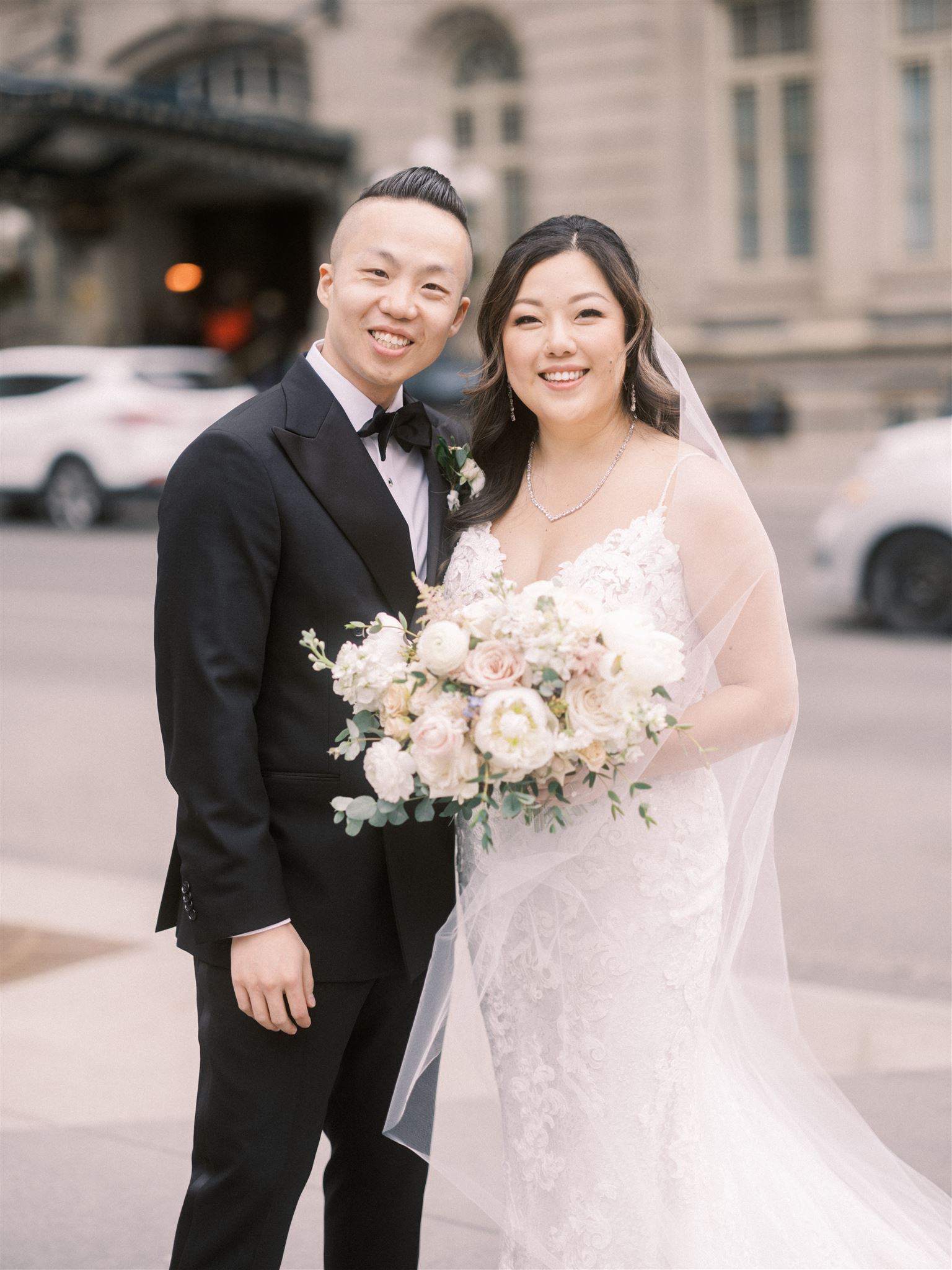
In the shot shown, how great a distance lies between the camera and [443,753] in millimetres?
2322

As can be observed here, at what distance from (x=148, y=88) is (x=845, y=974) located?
86.1 ft

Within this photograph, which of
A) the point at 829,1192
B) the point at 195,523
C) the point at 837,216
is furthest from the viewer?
the point at 837,216

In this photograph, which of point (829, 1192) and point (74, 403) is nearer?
point (829, 1192)

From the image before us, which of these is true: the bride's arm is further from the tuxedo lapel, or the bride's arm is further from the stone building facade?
the stone building facade

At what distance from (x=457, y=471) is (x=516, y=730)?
85cm

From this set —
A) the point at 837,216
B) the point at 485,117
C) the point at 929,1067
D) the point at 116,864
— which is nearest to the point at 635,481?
the point at 929,1067

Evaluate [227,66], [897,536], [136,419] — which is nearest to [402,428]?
[897,536]

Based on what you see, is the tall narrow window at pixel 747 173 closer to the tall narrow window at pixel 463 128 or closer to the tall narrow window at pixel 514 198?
the tall narrow window at pixel 514 198

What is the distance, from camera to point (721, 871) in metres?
2.89

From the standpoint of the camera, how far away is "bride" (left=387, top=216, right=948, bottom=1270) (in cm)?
277

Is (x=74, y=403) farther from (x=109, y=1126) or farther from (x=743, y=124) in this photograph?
(x=109, y=1126)

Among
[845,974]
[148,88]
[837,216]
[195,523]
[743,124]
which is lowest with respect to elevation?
[845,974]

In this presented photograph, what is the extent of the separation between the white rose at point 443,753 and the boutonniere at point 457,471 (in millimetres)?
746

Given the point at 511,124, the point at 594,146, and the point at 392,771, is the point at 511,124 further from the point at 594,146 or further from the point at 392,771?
the point at 392,771
